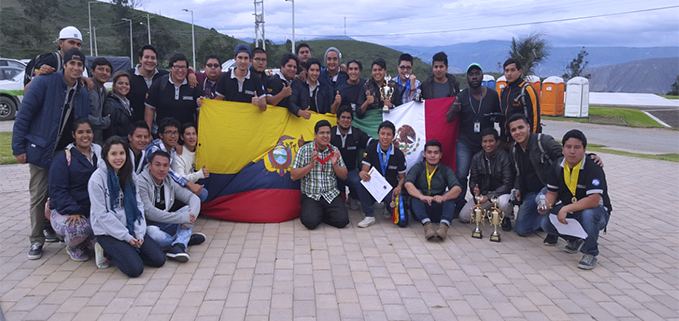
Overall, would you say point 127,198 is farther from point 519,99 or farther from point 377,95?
point 519,99

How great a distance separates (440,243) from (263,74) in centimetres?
335

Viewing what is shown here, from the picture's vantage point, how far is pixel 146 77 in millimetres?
6508

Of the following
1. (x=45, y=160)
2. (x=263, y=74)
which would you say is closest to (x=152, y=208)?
(x=45, y=160)

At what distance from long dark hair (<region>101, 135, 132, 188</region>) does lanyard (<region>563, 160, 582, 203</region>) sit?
455cm

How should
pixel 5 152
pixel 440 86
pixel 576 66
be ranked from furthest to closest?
1. pixel 576 66
2. pixel 5 152
3. pixel 440 86

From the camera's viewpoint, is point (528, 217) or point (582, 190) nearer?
point (582, 190)

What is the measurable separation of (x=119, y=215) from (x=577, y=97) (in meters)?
27.3

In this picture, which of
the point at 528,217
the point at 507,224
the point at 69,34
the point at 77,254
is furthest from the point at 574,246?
the point at 69,34

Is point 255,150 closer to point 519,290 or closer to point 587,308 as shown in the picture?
point 519,290

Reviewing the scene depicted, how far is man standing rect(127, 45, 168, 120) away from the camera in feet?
21.0

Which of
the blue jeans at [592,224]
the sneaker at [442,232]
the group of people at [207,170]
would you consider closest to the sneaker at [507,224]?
the group of people at [207,170]

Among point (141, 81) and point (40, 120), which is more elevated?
point (141, 81)

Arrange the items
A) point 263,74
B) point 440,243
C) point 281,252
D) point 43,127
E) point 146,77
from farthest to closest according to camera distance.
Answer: point 263,74
point 146,77
point 440,243
point 281,252
point 43,127

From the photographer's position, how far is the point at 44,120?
5070 mm
